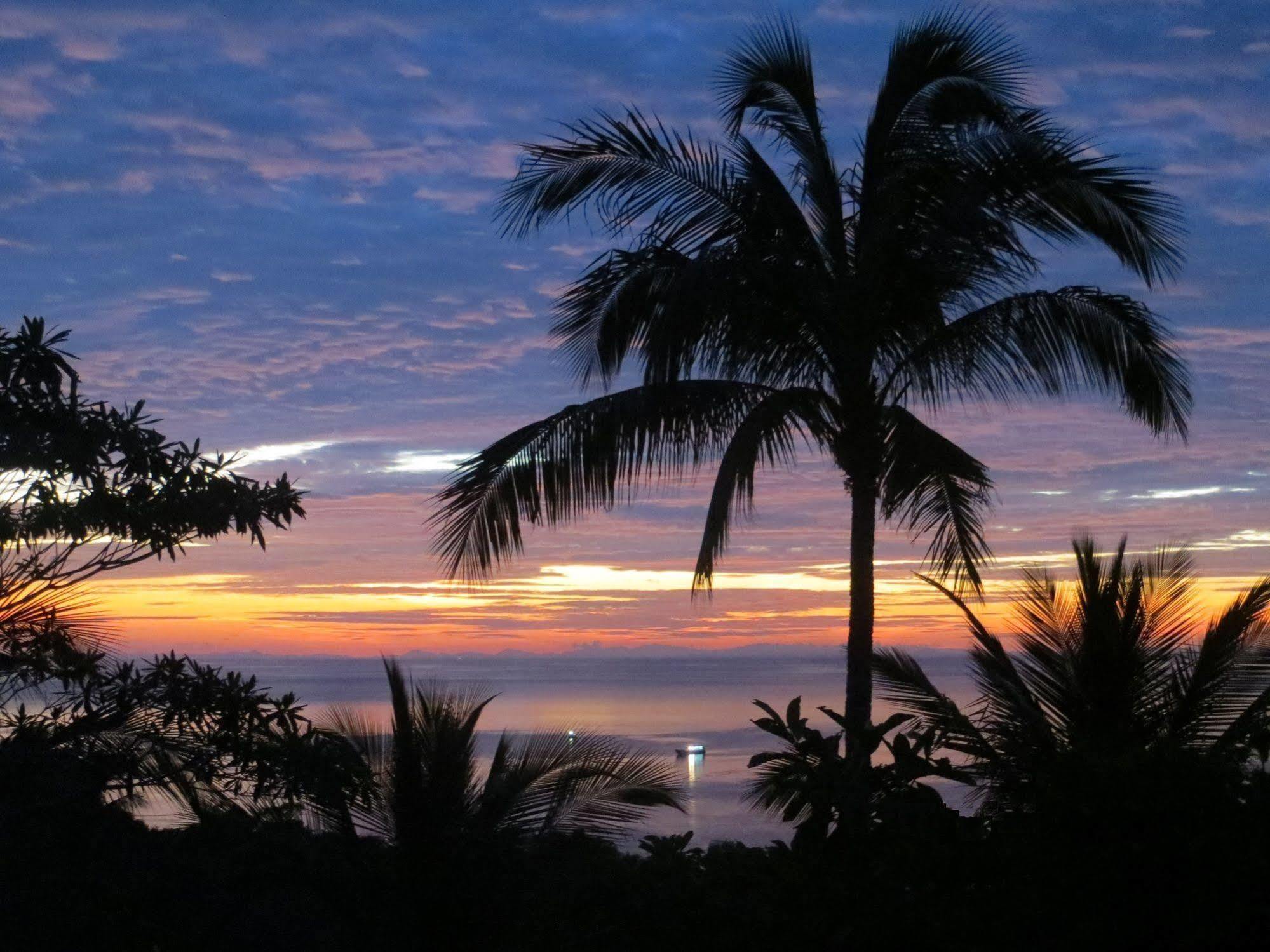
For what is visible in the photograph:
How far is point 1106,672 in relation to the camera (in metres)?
8.64

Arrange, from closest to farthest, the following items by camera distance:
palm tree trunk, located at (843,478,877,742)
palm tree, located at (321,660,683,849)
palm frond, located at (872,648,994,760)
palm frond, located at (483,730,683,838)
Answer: palm tree, located at (321,660,683,849) → palm frond, located at (483,730,683,838) → palm frond, located at (872,648,994,760) → palm tree trunk, located at (843,478,877,742)

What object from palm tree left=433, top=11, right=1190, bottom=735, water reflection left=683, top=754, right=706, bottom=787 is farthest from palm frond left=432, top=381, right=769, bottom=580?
water reflection left=683, top=754, right=706, bottom=787

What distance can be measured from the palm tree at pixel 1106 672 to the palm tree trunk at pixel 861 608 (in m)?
0.35

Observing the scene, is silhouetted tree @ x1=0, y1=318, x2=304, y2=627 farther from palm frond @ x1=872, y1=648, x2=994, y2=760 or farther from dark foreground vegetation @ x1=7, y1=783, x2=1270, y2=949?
palm frond @ x1=872, y1=648, x2=994, y2=760

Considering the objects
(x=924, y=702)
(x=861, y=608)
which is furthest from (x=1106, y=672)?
(x=861, y=608)

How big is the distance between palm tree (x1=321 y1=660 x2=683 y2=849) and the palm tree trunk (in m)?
1.67

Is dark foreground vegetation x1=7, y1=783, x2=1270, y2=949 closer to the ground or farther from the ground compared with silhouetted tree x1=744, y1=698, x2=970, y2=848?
closer to the ground

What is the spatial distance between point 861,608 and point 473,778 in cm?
322

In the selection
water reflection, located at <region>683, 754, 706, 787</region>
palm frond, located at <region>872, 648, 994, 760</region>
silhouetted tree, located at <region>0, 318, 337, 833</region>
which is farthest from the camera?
water reflection, located at <region>683, 754, 706, 787</region>

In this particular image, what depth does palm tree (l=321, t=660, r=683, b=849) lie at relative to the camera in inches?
300

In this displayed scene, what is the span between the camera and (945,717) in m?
8.54

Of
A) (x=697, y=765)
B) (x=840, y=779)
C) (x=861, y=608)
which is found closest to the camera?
(x=840, y=779)

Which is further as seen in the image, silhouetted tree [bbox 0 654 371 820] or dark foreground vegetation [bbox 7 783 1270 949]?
dark foreground vegetation [bbox 7 783 1270 949]

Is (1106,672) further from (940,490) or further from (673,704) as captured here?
(673,704)
